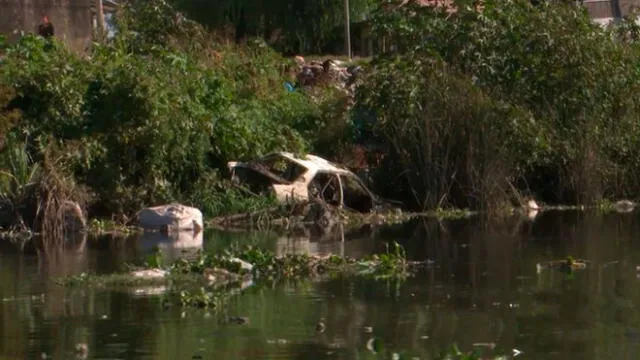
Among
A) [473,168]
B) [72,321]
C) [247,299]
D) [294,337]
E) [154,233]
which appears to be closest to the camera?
[294,337]

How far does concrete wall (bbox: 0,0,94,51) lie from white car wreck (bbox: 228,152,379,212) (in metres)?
13.6

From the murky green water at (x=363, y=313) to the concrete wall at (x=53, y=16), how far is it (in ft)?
A: 64.1

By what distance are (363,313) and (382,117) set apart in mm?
12249

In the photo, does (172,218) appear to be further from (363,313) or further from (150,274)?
(363,313)

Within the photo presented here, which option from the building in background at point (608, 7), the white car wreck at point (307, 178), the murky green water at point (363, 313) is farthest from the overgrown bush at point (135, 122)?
the building in background at point (608, 7)

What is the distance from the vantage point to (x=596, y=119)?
84.1ft

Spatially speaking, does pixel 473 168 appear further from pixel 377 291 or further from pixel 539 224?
pixel 377 291

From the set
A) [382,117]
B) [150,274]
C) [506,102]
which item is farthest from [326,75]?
[150,274]

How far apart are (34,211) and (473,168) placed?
6738 mm

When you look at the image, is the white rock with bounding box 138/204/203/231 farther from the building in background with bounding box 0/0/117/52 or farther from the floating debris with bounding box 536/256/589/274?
the building in background with bounding box 0/0/117/52

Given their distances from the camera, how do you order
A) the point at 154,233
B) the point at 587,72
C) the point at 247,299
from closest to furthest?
the point at 247,299 < the point at 154,233 < the point at 587,72

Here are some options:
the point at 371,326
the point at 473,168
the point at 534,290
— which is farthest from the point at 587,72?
the point at 371,326

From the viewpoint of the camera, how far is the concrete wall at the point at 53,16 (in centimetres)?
3744

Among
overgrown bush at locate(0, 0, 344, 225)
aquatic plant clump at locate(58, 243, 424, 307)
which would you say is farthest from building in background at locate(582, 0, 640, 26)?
aquatic plant clump at locate(58, 243, 424, 307)
